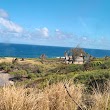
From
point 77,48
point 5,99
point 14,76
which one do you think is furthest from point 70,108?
point 77,48

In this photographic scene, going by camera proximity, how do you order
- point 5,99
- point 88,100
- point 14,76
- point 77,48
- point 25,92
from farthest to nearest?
point 77,48 → point 14,76 → point 88,100 → point 25,92 → point 5,99

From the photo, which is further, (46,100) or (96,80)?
(96,80)

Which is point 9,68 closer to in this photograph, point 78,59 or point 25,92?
point 78,59

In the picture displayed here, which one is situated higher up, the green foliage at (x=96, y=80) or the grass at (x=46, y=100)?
the grass at (x=46, y=100)

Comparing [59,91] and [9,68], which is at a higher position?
[59,91]

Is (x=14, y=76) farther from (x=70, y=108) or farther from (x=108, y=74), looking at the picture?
(x=70, y=108)

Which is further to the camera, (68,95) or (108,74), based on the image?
(108,74)

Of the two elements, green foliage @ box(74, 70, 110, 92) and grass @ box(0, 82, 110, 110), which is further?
green foliage @ box(74, 70, 110, 92)

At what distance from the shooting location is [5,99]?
6090mm

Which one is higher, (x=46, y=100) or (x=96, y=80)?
(x=46, y=100)

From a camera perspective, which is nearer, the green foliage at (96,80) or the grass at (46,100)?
the grass at (46,100)

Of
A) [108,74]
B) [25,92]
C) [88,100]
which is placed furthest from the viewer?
[108,74]

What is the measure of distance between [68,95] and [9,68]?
5152 cm

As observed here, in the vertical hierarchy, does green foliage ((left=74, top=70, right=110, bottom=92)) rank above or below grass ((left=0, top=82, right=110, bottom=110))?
below
